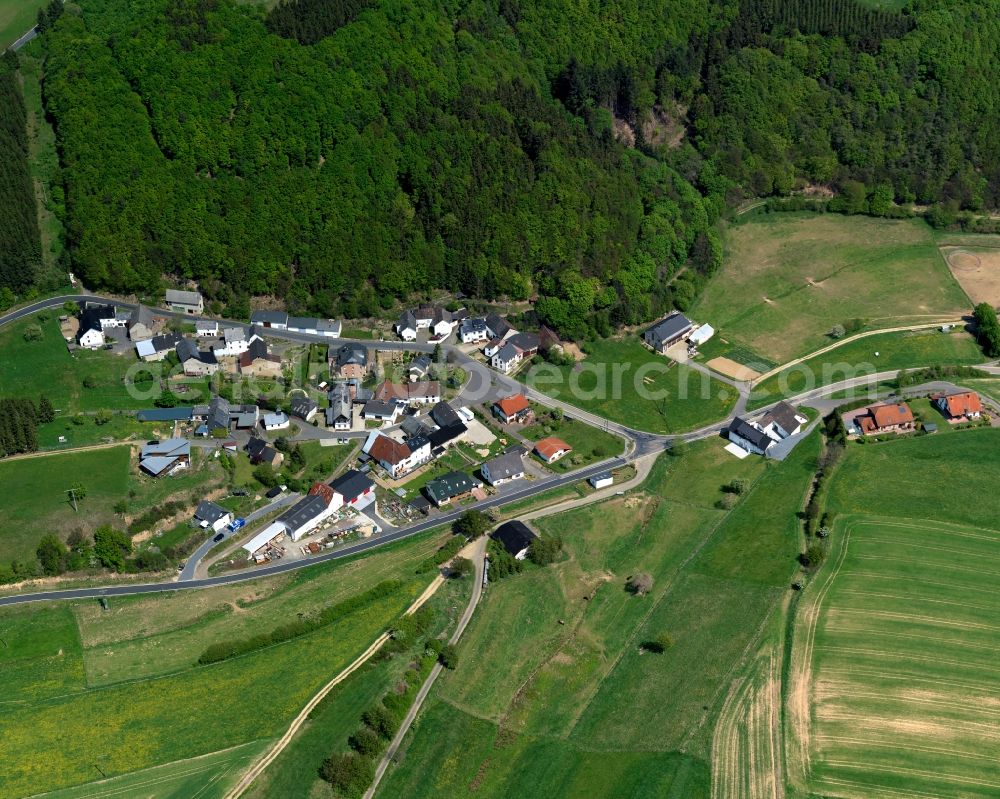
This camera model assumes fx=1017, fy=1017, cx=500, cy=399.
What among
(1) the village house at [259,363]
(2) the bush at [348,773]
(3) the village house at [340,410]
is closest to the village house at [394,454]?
(3) the village house at [340,410]

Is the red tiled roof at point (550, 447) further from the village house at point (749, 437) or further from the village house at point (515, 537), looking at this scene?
the village house at point (749, 437)

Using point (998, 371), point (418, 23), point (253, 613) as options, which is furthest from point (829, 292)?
point (253, 613)

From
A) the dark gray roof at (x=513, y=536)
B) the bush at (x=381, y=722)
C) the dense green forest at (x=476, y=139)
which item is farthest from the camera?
the dense green forest at (x=476, y=139)

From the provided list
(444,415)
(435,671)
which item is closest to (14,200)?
(444,415)

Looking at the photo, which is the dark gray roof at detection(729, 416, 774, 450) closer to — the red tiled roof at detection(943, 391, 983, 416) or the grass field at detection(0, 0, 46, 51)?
the red tiled roof at detection(943, 391, 983, 416)

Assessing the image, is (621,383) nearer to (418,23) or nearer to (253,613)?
(253,613)

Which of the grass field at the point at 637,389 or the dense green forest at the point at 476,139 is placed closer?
the grass field at the point at 637,389

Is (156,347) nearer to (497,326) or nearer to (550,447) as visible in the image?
(497,326)
